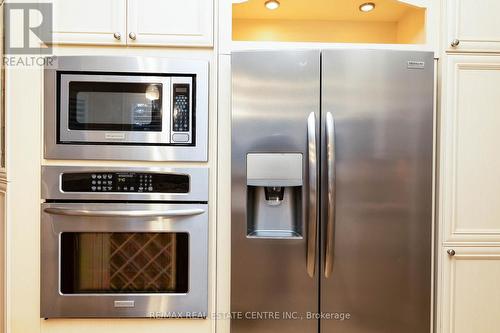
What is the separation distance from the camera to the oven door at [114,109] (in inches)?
55.5

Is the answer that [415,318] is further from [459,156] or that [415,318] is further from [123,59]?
[123,59]

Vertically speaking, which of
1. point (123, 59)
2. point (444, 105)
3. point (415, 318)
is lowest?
point (415, 318)

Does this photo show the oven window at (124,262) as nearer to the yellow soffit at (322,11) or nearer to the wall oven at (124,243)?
the wall oven at (124,243)

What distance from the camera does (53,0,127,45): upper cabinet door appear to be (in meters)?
1.42

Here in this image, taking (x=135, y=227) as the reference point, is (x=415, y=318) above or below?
below

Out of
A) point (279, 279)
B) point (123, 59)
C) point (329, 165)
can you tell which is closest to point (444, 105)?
point (329, 165)

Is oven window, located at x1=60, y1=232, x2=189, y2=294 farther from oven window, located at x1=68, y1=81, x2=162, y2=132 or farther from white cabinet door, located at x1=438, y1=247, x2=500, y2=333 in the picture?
white cabinet door, located at x1=438, y1=247, x2=500, y2=333

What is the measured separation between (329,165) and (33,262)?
1.33m

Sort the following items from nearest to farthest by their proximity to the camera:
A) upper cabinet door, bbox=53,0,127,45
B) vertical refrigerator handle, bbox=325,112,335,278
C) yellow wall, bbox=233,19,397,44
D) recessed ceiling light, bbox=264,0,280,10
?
1. vertical refrigerator handle, bbox=325,112,335,278
2. upper cabinet door, bbox=53,0,127,45
3. recessed ceiling light, bbox=264,0,280,10
4. yellow wall, bbox=233,19,397,44

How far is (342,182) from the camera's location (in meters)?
1.35

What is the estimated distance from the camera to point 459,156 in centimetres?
142

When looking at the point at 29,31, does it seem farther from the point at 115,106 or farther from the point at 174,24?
the point at 174,24

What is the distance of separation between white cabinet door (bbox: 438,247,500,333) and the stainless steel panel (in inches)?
43.8

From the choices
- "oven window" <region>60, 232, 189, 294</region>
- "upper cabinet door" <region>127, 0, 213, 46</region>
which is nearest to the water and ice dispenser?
"oven window" <region>60, 232, 189, 294</region>
